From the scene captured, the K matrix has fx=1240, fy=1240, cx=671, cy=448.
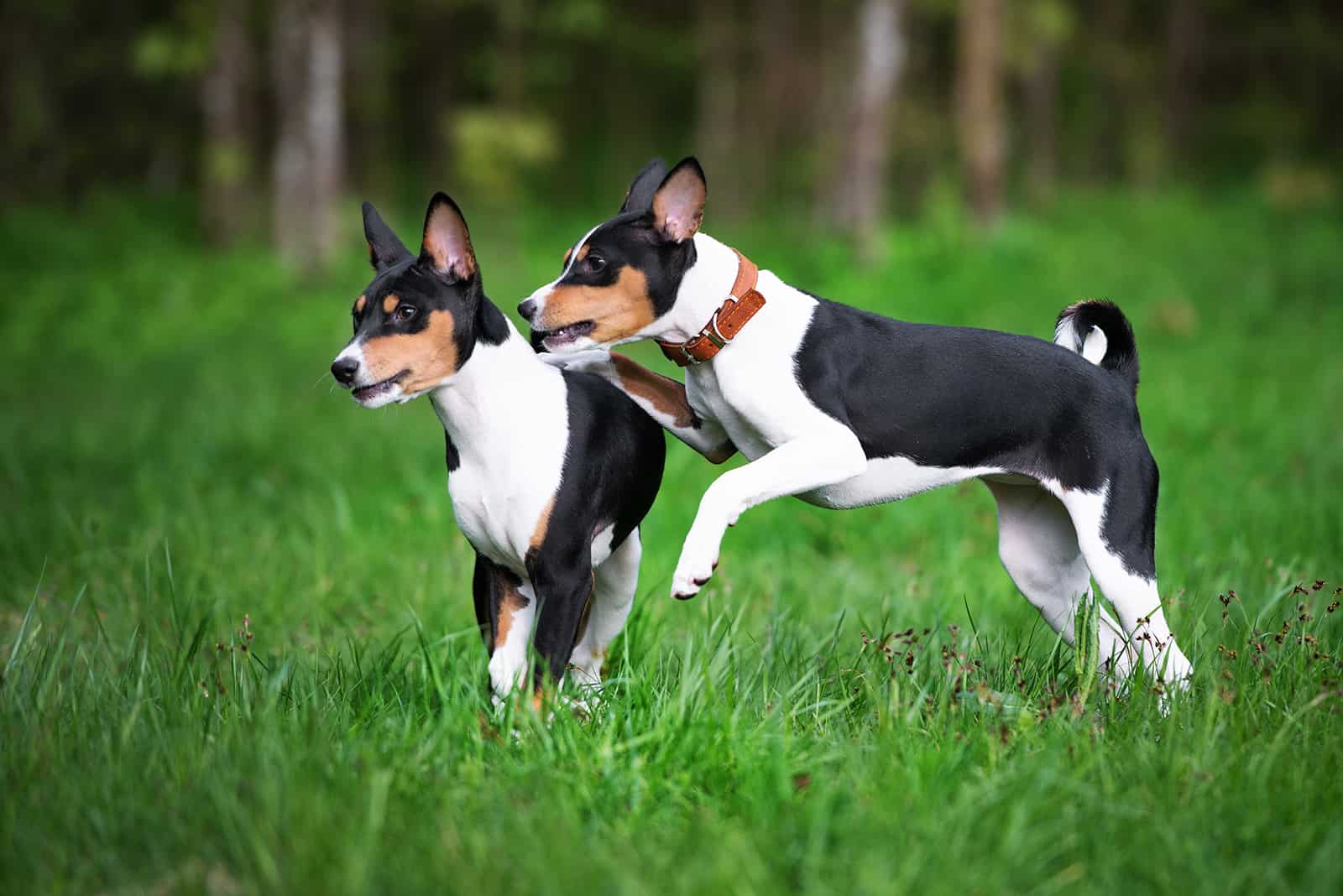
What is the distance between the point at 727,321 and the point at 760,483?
0.44m

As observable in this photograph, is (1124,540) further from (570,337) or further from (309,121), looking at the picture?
(309,121)

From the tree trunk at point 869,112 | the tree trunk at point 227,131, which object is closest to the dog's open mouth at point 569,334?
the tree trunk at point 869,112

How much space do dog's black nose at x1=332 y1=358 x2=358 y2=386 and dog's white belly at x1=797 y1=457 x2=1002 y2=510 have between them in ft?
3.93

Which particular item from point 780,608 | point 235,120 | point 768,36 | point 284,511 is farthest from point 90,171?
point 780,608

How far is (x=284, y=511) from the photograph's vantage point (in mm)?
6535

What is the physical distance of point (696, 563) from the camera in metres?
2.94

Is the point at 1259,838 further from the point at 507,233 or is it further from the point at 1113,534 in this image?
the point at 507,233

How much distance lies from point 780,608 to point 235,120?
14855 mm

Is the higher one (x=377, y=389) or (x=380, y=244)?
(x=380, y=244)

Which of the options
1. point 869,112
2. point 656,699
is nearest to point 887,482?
point 656,699

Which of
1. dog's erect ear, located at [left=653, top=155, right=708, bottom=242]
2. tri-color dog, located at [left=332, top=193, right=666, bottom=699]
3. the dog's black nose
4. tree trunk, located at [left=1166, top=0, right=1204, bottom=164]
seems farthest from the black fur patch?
tree trunk, located at [left=1166, top=0, right=1204, bottom=164]

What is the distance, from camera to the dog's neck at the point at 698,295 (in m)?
3.18

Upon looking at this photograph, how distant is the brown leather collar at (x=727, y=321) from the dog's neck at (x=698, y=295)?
0.7 inches

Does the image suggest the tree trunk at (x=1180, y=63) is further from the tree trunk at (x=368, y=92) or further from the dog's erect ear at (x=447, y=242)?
the dog's erect ear at (x=447, y=242)
